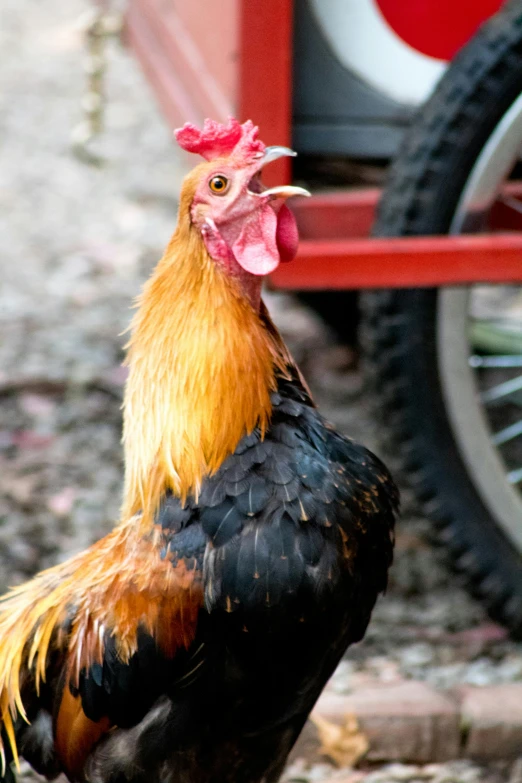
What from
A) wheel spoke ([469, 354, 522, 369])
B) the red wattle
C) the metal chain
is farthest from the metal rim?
the metal chain

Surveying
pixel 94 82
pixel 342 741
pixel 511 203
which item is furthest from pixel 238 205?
pixel 94 82

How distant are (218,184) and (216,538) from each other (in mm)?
666

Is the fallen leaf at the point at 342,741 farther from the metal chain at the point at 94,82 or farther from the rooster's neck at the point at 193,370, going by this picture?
the metal chain at the point at 94,82

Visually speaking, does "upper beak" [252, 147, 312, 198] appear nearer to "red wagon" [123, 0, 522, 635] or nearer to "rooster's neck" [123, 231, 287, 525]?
"rooster's neck" [123, 231, 287, 525]

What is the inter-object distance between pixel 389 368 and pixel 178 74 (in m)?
1.24

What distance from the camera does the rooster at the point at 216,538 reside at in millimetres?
1947

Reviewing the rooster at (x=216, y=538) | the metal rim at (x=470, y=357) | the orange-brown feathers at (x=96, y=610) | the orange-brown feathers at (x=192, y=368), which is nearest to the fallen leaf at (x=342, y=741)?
the rooster at (x=216, y=538)

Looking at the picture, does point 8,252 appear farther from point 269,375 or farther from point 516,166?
point 269,375

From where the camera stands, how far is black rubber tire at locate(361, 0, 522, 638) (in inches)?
104

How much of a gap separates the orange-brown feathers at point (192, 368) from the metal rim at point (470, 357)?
88 cm

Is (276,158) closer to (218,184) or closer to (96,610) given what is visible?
(218,184)

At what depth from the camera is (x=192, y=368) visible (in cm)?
201

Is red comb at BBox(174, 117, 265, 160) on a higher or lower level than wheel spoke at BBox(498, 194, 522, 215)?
lower

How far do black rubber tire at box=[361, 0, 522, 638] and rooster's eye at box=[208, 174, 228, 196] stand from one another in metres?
0.89
